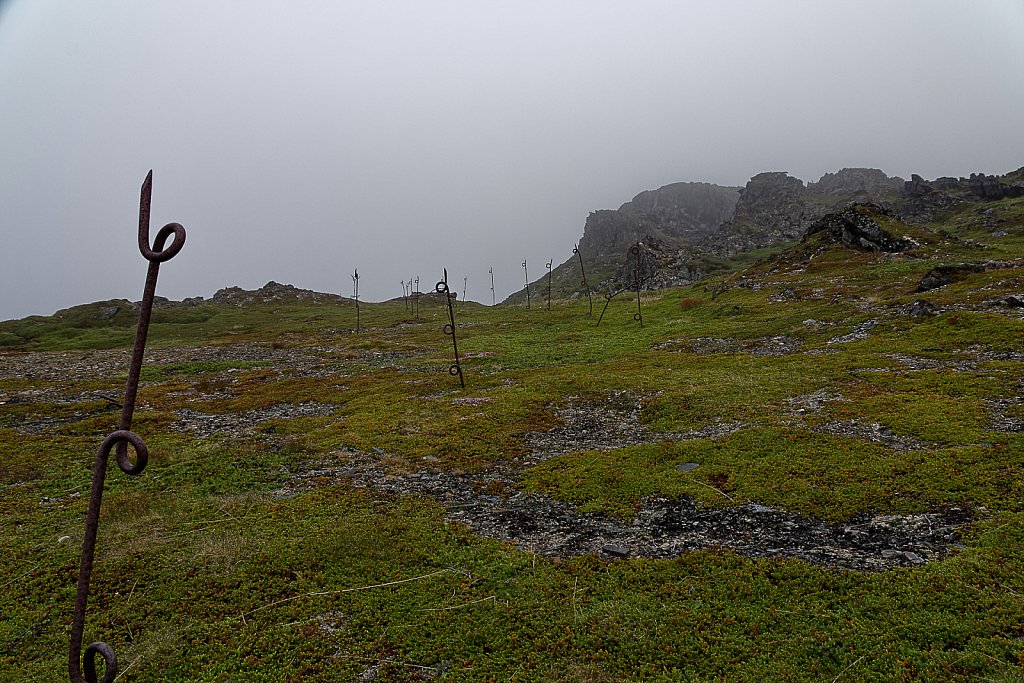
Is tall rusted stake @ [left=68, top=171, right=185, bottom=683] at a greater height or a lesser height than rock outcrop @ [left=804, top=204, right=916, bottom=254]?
lesser

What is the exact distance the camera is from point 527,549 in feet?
34.9

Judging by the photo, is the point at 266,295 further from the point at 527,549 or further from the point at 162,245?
the point at 162,245

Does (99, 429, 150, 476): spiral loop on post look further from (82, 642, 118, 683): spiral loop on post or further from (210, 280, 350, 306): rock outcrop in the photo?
(210, 280, 350, 306): rock outcrop

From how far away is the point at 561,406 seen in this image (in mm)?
22953

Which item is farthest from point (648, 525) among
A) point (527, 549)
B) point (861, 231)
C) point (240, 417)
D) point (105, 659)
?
point (861, 231)

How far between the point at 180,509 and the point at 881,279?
2440 inches

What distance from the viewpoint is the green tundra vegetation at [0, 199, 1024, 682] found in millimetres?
7258

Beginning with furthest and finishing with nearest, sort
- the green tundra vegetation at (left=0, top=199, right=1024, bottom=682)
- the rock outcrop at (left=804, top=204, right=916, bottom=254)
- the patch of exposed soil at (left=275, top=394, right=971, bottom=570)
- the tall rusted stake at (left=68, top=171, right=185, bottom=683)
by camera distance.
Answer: the rock outcrop at (left=804, top=204, right=916, bottom=254) → the patch of exposed soil at (left=275, top=394, right=971, bottom=570) → the green tundra vegetation at (left=0, top=199, right=1024, bottom=682) → the tall rusted stake at (left=68, top=171, right=185, bottom=683)

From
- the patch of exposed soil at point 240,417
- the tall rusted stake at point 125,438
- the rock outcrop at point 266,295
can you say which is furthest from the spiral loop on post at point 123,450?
the rock outcrop at point 266,295

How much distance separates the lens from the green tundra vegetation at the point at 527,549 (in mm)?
7258

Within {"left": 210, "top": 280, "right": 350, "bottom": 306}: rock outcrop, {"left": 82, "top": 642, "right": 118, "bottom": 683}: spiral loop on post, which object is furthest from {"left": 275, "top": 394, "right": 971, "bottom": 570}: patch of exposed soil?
{"left": 210, "top": 280, "right": 350, "bottom": 306}: rock outcrop

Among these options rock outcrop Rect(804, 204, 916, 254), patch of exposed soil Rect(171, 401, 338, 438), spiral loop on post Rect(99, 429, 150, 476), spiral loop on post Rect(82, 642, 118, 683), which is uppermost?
rock outcrop Rect(804, 204, 916, 254)

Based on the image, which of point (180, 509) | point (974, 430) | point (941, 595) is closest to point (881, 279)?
point (974, 430)

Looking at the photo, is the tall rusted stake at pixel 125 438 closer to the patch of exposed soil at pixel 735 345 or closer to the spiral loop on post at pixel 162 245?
the spiral loop on post at pixel 162 245
